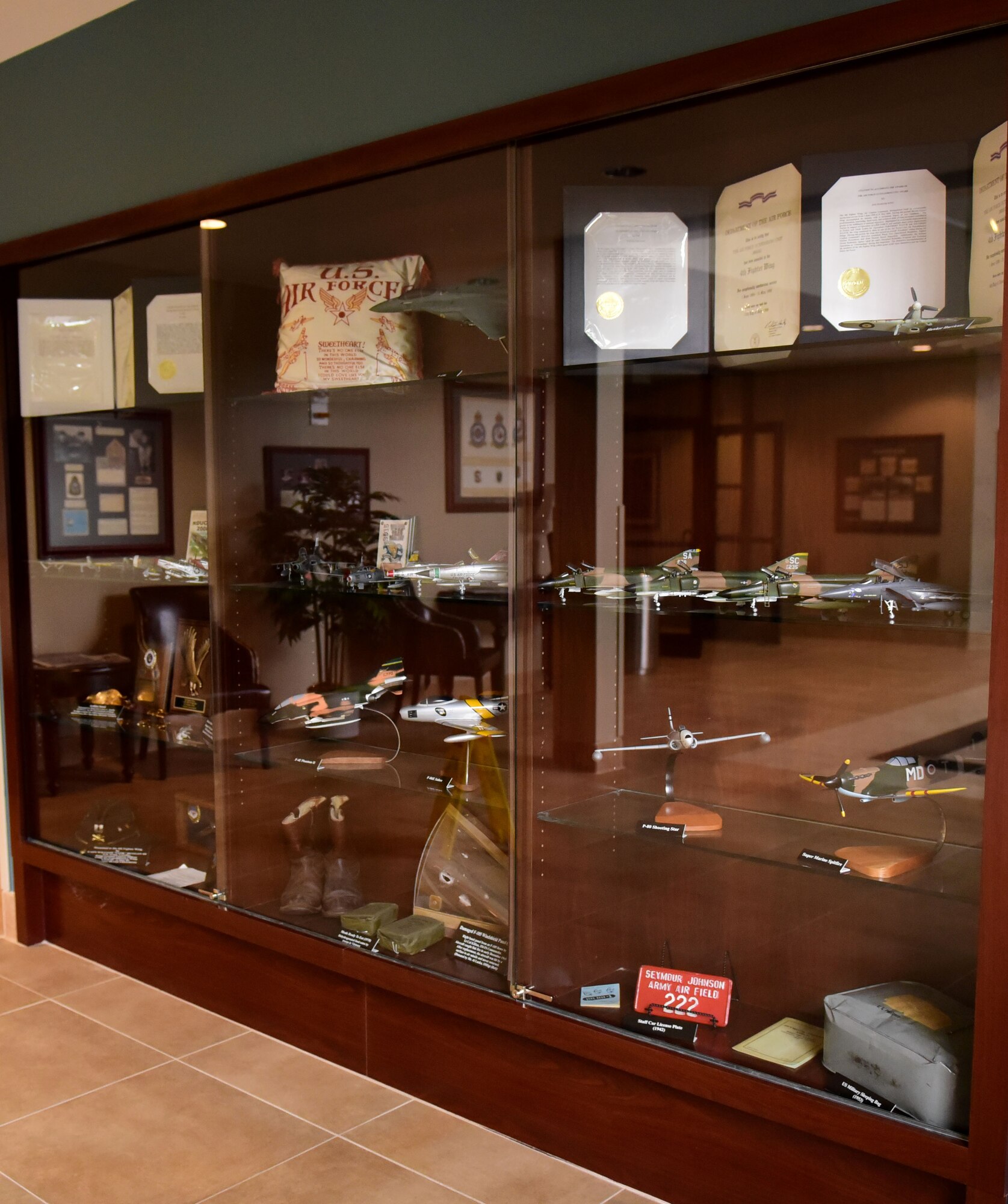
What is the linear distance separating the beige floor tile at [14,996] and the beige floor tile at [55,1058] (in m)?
0.04

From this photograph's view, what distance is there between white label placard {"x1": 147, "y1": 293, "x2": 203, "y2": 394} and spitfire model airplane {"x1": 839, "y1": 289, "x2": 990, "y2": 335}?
1631 millimetres

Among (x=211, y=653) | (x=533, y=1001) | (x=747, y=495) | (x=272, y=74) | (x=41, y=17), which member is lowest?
(x=533, y=1001)

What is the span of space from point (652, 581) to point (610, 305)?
531 mm

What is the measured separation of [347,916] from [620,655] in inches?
34.6

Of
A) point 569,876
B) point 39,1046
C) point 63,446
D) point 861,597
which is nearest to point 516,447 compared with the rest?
point 861,597

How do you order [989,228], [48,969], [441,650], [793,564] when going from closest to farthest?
[989,228] → [793,564] → [441,650] → [48,969]

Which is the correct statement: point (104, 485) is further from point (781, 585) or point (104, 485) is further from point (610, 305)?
point (781, 585)

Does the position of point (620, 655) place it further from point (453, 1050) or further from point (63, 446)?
point (63, 446)

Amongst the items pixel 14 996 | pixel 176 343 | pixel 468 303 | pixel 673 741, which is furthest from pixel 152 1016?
pixel 468 303

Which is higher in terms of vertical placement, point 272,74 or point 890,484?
point 272,74

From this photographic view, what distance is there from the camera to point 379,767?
2.63 metres

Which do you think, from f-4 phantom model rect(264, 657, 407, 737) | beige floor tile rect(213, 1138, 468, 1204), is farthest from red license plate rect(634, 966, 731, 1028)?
f-4 phantom model rect(264, 657, 407, 737)

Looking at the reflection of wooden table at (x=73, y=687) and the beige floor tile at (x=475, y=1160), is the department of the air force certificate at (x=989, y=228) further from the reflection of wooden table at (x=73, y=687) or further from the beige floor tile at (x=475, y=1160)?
the reflection of wooden table at (x=73, y=687)

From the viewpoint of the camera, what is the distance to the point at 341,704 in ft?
8.83
